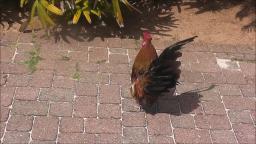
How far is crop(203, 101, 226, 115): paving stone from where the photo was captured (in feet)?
15.8

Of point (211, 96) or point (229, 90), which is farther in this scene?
point (229, 90)

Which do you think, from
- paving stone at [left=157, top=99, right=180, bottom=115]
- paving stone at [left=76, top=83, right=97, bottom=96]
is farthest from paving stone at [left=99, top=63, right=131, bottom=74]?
paving stone at [left=157, top=99, right=180, bottom=115]

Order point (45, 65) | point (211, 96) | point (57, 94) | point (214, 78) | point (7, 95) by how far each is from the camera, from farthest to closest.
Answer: point (214, 78), point (45, 65), point (211, 96), point (57, 94), point (7, 95)

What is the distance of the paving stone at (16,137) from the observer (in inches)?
164

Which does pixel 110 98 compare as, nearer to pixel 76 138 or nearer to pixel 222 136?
pixel 76 138

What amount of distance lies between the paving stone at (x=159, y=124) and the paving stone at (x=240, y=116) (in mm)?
766

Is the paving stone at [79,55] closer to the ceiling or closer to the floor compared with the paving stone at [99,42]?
closer to the ceiling

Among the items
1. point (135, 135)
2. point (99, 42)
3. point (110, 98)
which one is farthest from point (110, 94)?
point (99, 42)

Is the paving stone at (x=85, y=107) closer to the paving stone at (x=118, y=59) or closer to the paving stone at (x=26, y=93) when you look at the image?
the paving stone at (x=26, y=93)

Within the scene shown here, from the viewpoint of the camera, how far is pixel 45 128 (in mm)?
4348

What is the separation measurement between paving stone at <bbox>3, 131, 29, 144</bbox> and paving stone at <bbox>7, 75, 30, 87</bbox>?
0.81 meters

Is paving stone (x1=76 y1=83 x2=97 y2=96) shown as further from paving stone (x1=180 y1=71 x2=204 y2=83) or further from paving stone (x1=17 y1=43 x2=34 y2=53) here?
paving stone (x1=180 y1=71 x2=204 y2=83)

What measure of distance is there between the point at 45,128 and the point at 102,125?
608 mm

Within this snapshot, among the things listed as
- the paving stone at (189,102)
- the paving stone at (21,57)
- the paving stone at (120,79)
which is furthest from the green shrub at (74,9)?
the paving stone at (189,102)
